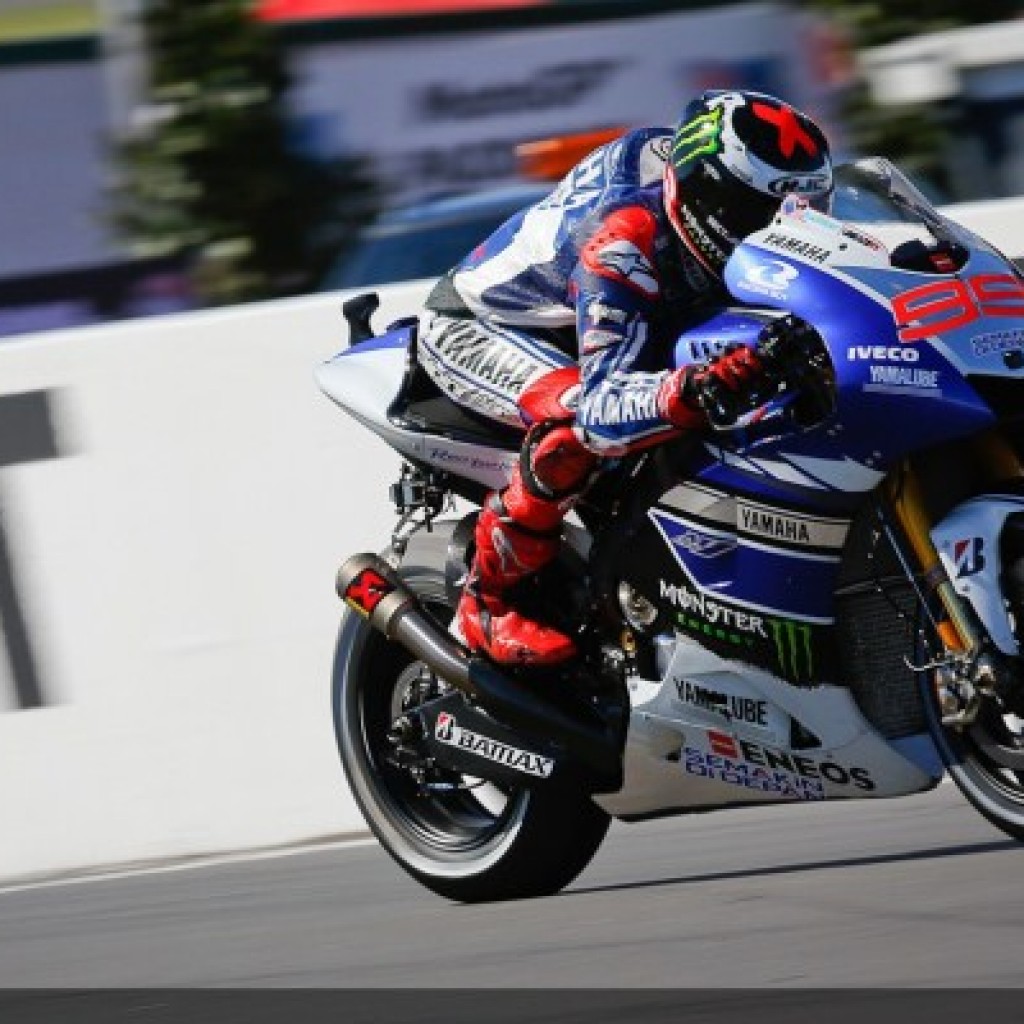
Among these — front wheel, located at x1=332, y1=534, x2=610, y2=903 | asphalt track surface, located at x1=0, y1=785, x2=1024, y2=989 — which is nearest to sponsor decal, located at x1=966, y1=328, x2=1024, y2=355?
asphalt track surface, located at x1=0, y1=785, x2=1024, y2=989

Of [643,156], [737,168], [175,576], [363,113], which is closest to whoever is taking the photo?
[737,168]

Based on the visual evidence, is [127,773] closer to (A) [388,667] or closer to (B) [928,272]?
(A) [388,667]

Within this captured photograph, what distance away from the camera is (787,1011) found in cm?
477

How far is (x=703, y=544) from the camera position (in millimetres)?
5910

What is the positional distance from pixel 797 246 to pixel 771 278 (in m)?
0.08

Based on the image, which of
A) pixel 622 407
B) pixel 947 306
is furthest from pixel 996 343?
pixel 622 407

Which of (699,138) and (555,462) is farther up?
(699,138)

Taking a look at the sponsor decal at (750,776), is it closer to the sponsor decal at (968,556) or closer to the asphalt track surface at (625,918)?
the asphalt track surface at (625,918)

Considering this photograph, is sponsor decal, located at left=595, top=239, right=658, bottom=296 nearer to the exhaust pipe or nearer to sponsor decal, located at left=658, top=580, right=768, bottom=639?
sponsor decal, located at left=658, top=580, right=768, bottom=639

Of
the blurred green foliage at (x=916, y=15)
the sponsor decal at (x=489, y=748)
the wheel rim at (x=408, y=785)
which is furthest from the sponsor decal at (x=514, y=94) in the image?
the sponsor decal at (x=489, y=748)

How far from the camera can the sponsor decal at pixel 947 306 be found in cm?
→ 550

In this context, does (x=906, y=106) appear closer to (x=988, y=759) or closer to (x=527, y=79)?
(x=527, y=79)

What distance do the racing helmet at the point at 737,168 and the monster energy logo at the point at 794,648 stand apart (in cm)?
68

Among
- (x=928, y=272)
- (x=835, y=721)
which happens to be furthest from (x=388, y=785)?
(x=928, y=272)
